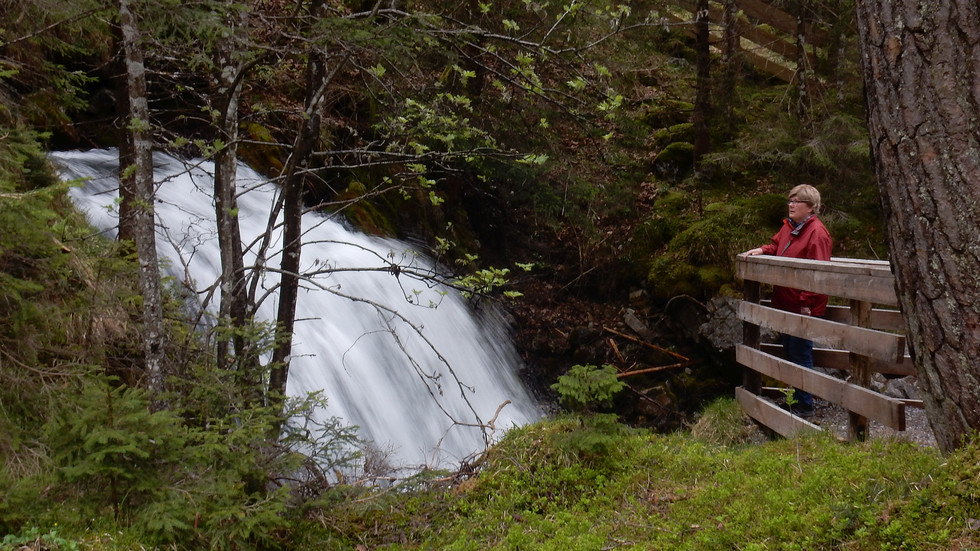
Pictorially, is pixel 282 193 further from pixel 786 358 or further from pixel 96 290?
pixel 786 358

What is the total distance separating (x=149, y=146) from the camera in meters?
4.24

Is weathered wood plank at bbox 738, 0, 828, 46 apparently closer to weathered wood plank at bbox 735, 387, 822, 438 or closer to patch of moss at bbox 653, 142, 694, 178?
patch of moss at bbox 653, 142, 694, 178

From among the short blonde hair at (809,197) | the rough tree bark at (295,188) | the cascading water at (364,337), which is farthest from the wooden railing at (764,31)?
the rough tree bark at (295,188)

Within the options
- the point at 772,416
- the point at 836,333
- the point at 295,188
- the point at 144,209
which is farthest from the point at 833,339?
the point at 144,209

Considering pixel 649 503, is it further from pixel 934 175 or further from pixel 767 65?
pixel 767 65

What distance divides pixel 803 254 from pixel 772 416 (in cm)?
155

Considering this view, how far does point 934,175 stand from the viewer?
2.62 m

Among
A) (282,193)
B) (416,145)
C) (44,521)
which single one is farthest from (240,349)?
(416,145)

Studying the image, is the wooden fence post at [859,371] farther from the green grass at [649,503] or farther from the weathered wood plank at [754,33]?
the weathered wood plank at [754,33]

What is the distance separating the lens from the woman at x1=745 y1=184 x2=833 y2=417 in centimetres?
609

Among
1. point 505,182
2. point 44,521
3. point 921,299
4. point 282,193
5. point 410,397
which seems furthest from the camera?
point 505,182

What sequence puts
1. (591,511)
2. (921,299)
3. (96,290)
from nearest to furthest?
(921,299)
(591,511)
(96,290)

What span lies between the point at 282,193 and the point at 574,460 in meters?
2.68

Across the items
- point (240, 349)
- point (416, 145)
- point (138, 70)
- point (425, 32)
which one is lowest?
point (240, 349)
